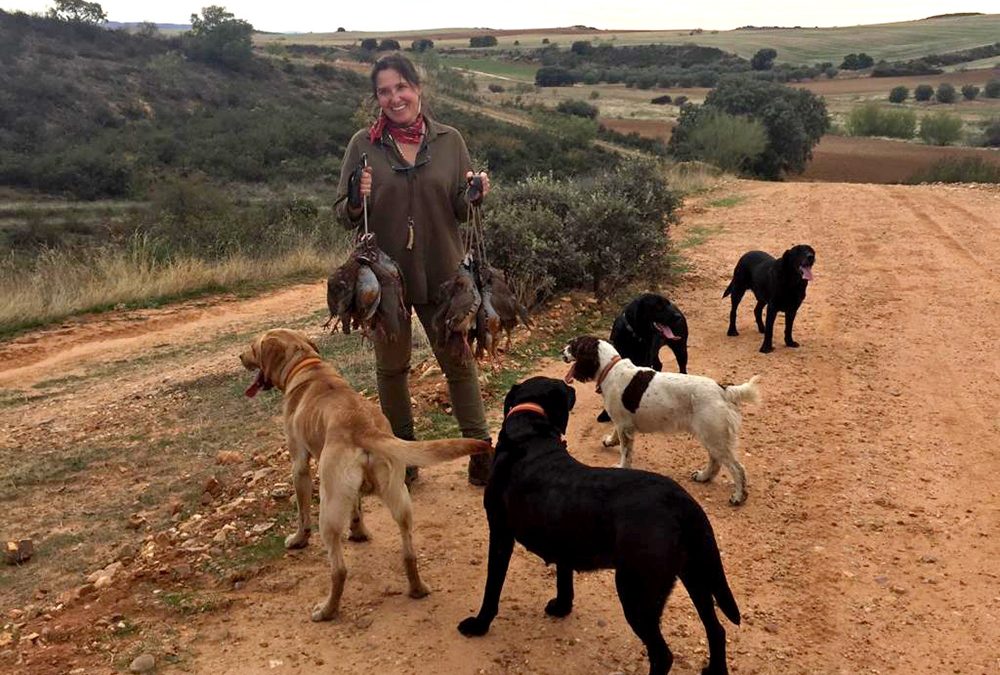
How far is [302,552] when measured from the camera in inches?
167

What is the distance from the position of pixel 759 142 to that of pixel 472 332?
24566mm

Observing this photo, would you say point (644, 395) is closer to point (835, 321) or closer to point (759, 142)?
point (835, 321)

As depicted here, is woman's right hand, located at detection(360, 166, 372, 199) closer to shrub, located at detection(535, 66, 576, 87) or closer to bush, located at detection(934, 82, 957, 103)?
bush, located at detection(934, 82, 957, 103)

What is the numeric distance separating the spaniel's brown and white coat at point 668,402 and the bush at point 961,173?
20.4 metres

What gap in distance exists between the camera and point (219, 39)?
40094 mm

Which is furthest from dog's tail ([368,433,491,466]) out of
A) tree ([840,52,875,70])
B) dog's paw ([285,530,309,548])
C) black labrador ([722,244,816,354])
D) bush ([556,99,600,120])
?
tree ([840,52,875,70])

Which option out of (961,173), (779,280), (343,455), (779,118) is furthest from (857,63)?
(343,455)

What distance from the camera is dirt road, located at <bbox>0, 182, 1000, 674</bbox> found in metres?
3.40

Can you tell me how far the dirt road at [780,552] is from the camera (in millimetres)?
3404

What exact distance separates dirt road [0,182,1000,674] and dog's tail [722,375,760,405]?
633mm

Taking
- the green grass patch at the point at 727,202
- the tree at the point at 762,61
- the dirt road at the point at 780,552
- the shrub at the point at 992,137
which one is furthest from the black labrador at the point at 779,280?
the tree at the point at 762,61

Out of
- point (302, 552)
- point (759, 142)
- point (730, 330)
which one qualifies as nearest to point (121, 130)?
point (759, 142)

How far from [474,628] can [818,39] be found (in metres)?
109

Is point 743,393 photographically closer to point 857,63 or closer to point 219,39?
point 219,39
